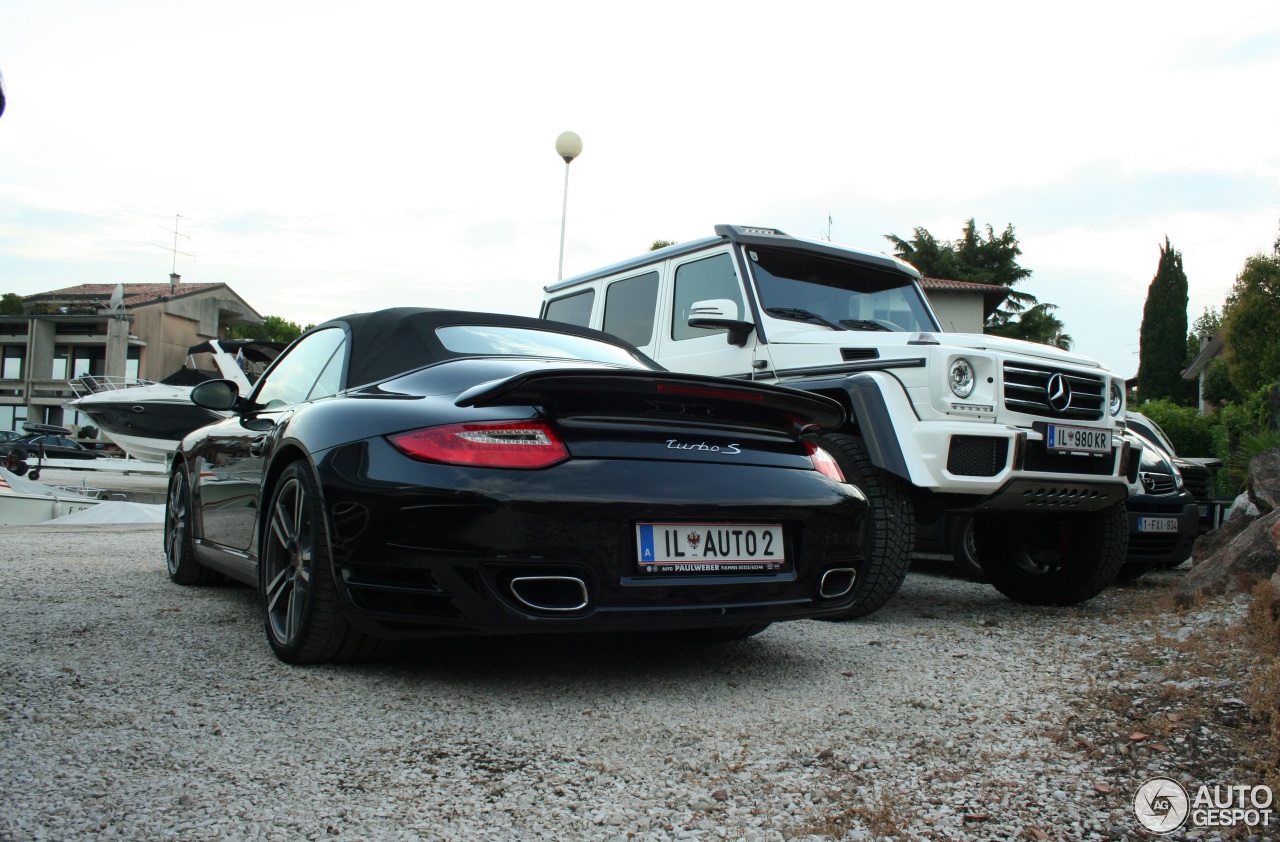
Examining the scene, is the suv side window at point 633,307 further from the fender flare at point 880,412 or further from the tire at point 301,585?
the tire at point 301,585

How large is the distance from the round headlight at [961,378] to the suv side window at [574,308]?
3062 millimetres

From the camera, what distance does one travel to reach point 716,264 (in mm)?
6008

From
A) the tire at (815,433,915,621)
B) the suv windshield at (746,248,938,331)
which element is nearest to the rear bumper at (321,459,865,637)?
the tire at (815,433,915,621)

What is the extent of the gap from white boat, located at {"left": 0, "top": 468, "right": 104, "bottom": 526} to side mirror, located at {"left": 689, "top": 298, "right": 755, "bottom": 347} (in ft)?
33.0

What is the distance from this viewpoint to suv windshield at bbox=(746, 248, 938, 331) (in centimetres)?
577

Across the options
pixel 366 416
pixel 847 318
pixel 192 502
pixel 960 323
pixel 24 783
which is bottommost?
pixel 24 783

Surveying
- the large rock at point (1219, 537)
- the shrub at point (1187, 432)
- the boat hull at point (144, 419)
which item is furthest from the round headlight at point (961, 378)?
the boat hull at point (144, 419)

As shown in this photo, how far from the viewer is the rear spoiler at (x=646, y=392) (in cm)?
294

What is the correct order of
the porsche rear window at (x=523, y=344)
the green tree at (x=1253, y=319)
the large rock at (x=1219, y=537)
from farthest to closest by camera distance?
1. the green tree at (x=1253, y=319)
2. the large rock at (x=1219, y=537)
3. the porsche rear window at (x=523, y=344)

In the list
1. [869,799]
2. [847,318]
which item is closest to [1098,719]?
[869,799]

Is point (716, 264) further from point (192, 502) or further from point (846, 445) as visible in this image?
point (192, 502)

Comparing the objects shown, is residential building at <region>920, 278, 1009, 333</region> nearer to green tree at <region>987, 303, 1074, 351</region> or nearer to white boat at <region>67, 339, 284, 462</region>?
green tree at <region>987, 303, 1074, 351</region>

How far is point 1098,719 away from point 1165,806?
742 mm

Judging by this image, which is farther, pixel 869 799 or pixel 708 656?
pixel 708 656
